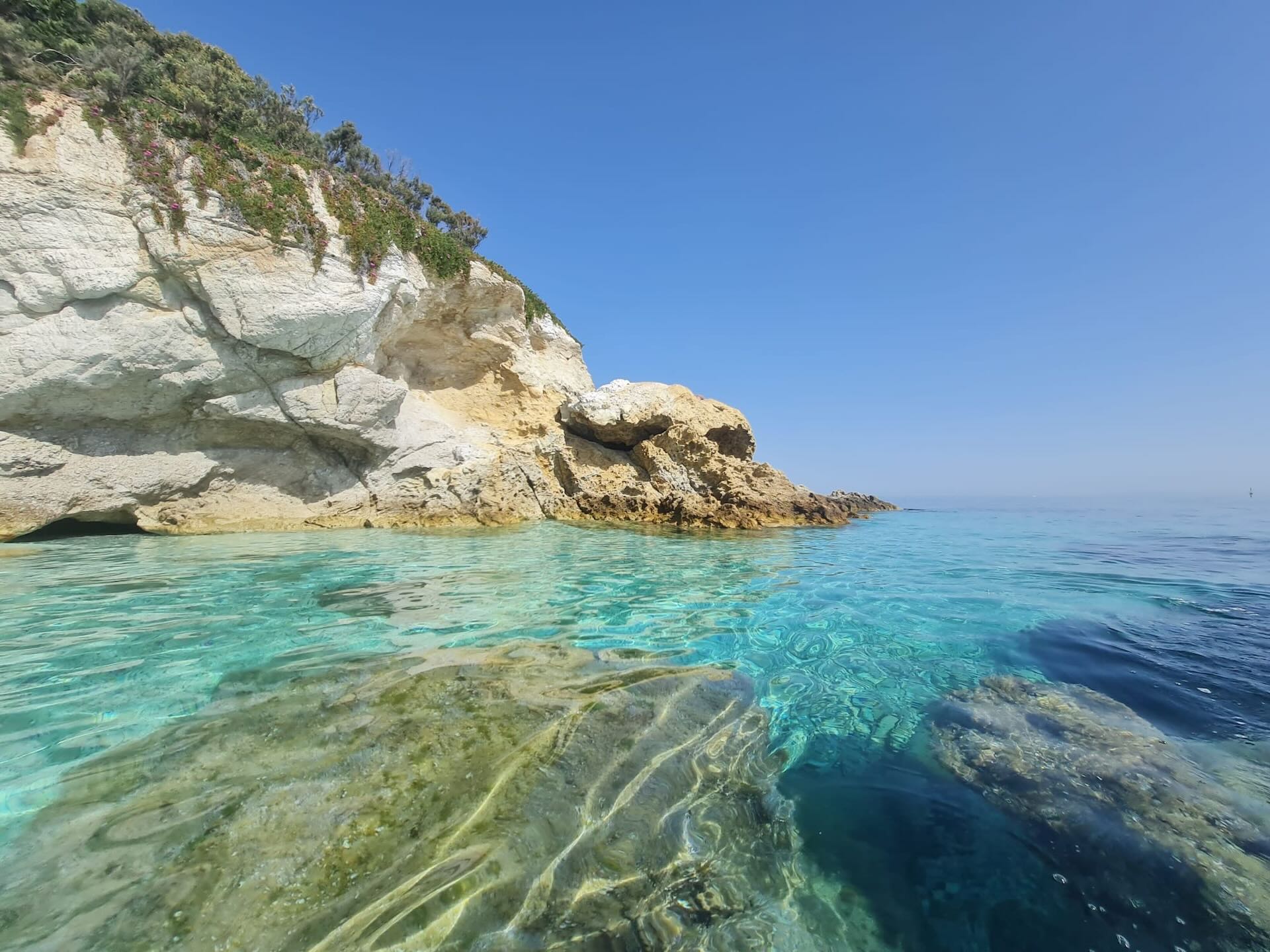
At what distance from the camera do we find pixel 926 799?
3049mm

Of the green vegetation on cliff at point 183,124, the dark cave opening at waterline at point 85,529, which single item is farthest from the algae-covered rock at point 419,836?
the green vegetation on cliff at point 183,124

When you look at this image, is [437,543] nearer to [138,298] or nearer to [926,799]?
[138,298]

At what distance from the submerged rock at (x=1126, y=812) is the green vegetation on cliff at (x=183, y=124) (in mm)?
17478

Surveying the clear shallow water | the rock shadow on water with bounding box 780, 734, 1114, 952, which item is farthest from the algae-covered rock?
the clear shallow water

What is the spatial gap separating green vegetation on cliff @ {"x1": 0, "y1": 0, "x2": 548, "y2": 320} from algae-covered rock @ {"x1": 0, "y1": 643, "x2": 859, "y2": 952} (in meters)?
15.2

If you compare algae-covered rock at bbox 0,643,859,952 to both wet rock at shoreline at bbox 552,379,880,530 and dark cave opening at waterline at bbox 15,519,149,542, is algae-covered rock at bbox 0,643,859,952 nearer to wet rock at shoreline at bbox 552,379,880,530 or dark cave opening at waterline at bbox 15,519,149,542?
dark cave opening at waterline at bbox 15,519,149,542

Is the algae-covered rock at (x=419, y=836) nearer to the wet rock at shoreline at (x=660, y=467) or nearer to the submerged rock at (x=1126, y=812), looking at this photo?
the submerged rock at (x=1126, y=812)

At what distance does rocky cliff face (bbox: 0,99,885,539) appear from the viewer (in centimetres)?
1152

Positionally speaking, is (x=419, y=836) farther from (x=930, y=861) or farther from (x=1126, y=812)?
(x=1126, y=812)

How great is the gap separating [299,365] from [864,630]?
15207mm

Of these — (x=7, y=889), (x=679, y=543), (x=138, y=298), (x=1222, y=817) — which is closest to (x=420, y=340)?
(x=138, y=298)

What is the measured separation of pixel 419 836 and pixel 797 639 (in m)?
4.37

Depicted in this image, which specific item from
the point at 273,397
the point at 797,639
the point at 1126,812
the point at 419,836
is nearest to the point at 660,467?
the point at 273,397

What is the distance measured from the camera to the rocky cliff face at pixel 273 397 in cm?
1152
